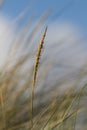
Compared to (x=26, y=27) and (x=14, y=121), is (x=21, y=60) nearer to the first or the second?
(x=26, y=27)

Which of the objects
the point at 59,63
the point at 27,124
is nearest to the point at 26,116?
the point at 27,124

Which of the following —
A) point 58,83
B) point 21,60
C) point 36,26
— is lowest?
point 58,83

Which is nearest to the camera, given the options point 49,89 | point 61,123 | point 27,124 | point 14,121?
point 61,123

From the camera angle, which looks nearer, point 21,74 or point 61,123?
point 61,123

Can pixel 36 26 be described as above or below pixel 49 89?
above

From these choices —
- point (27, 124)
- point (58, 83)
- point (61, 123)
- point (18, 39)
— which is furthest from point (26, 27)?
point (61, 123)

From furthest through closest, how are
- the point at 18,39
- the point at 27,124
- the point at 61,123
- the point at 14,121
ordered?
1. the point at 18,39
2. the point at 14,121
3. the point at 27,124
4. the point at 61,123

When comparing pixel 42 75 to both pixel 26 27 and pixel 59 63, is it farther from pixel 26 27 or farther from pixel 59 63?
pixel 26 27

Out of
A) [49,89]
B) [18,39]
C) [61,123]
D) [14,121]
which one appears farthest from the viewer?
[18,39]

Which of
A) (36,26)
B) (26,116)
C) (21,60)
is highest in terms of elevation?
(36,26)
